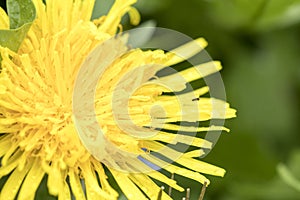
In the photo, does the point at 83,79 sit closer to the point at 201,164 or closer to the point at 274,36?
the point at 201,164

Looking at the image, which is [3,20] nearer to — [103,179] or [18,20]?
[18,20]

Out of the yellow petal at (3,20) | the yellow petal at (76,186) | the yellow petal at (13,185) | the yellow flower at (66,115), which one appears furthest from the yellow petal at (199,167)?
the yellow petal at (3,20)

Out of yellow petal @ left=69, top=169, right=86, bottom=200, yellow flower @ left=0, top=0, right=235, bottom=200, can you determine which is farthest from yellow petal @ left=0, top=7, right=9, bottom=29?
yellow petal @ left=69, top=169, right=86, bottom=200

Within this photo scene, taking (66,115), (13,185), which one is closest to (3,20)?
(66,115)

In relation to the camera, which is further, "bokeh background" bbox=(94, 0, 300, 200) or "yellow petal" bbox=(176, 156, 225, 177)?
"bokeh background" bbox=(94, 0, 300, 200)

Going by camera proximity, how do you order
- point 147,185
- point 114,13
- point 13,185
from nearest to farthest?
1. point 13,185
2. point 147,185
3. point 114,13

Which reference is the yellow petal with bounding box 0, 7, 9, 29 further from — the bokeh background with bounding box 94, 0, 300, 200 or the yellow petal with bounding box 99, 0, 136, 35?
the bokeh background with bounding box 94, 0, 300, 200
